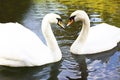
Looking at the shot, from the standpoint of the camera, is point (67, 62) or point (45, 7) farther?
point (45, 7)

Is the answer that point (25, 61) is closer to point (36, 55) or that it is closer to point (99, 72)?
point (36, 55)

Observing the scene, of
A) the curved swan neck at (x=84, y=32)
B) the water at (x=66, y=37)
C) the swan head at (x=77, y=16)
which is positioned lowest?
the water at (x=66, y=37)

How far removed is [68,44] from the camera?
34.2ft

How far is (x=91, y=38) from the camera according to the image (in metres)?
10.4

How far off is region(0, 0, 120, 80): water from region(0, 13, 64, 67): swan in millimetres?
144

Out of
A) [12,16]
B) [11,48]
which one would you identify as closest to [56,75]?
[11,48]

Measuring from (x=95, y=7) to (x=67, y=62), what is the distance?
210 inches

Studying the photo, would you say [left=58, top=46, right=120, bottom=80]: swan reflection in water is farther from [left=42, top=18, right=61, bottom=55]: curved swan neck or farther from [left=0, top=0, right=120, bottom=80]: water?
[left=42, top=18, right=61, bottom=55]: curved swan neck

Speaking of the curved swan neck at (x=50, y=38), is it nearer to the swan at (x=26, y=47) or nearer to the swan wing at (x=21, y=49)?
the swan at (x=26, y=47)

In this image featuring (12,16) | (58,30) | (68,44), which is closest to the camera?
(68,44)

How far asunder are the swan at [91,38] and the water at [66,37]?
0.48ft

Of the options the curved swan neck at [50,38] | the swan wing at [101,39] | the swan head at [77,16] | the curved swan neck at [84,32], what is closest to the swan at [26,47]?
the curved swan neck at [50,38]

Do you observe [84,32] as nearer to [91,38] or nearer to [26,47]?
[91,38]

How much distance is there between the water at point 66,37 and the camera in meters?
8.83
